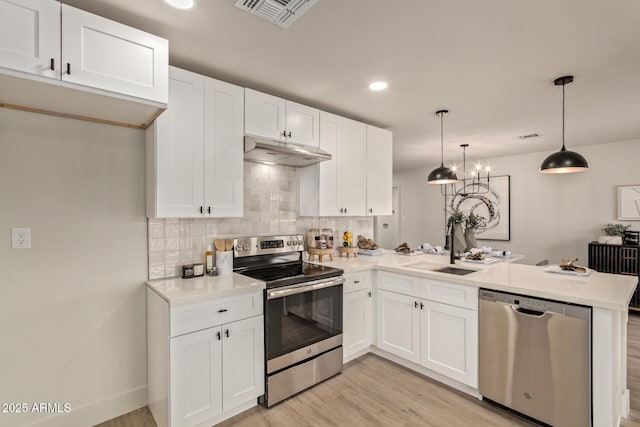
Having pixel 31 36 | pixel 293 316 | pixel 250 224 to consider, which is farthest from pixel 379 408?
pixel 31 36

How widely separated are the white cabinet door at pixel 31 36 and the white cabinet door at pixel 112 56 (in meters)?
0.04

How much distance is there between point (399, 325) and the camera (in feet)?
9.13

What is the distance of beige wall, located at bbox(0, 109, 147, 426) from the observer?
182 cm

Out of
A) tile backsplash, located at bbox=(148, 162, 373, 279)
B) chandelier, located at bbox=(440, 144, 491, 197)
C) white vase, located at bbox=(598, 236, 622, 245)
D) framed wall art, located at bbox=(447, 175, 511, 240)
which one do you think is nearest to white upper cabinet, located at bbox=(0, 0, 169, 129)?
tile backsplash, located at bbox=(148, 162, 373, 279)

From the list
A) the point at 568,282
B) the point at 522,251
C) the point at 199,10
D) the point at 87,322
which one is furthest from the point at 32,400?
the point at 522,251

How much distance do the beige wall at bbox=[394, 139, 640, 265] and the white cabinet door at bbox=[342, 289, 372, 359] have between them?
4154mm

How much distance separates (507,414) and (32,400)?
3.09m

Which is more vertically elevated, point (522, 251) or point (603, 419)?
point (522, 251)

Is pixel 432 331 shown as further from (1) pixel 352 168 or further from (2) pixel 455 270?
(1) pixel 352 168

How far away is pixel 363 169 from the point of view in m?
3.47

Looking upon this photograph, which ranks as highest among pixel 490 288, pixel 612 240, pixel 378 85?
pixel 378 85

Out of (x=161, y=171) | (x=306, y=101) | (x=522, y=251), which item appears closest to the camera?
(x=161, y=171)

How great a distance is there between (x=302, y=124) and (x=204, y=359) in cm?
206

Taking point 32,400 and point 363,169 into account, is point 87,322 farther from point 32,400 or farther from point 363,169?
point 363,169
